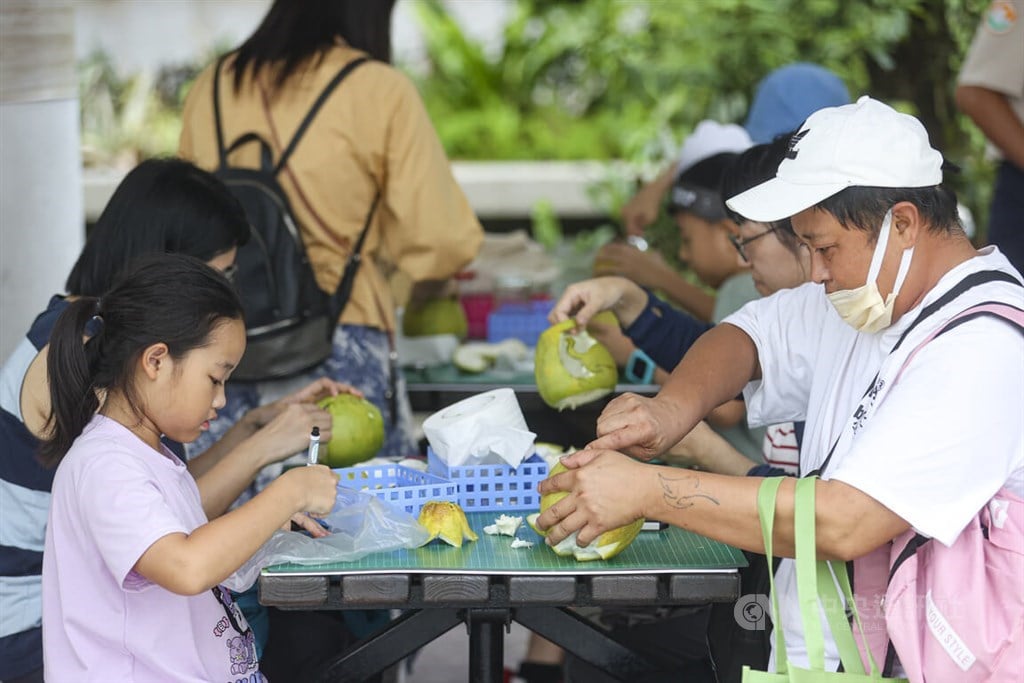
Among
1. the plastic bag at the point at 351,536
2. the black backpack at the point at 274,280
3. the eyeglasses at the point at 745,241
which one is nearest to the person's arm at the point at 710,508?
the plastic bag at the point at 351,536

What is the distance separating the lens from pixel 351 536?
2.53 meters

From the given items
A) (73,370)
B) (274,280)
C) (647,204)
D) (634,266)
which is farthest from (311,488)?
(647,204)

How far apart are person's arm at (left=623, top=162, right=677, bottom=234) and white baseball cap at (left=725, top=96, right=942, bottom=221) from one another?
11.0 feet

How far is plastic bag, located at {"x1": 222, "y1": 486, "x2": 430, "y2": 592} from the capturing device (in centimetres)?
246

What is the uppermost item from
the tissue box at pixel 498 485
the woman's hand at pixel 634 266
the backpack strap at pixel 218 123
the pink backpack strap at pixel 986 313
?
the pink backpack strap at pixel 986 313

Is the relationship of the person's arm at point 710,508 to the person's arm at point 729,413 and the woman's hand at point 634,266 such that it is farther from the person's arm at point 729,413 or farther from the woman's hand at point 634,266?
the woman's hand at point 634,266

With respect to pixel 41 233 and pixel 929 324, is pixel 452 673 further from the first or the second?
pixel 929 324

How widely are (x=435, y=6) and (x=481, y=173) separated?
7.05 feet

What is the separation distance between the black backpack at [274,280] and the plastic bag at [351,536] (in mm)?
1222

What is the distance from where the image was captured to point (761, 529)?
225 centimetres

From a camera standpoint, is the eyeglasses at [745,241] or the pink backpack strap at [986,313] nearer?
the pink backpack strap at [986,313]

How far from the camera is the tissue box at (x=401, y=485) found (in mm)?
2674

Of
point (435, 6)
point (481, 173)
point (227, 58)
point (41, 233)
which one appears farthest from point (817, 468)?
point (435, 6)

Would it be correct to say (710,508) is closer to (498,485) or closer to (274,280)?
(498,485)
